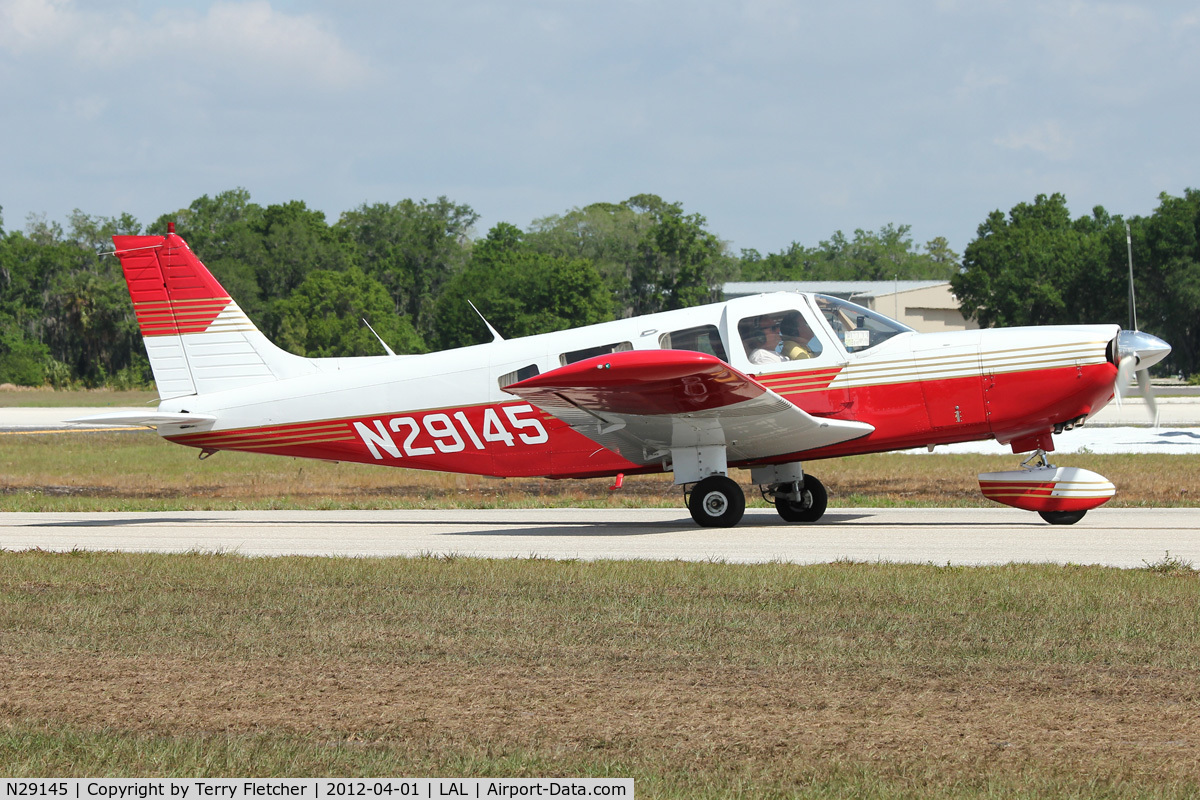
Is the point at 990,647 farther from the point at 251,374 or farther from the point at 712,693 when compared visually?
the point at 251,374

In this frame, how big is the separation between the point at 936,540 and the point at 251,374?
8.80m

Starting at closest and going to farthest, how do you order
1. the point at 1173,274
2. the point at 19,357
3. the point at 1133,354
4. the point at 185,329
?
the point at 1133,354, the point at 185,329, the point at 1173,274, the point at 19,357

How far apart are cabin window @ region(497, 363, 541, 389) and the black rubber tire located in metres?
6.00

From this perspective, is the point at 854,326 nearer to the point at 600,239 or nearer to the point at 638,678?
the point at 638,678

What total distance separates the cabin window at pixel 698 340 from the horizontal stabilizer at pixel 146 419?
19.8 feet

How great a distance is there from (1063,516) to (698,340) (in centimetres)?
452

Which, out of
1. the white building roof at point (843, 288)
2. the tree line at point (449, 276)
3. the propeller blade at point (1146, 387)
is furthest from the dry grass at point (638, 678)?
the white building roof at point (843, 288)

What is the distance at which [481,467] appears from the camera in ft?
46.5

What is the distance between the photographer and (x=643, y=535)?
12.9 meters

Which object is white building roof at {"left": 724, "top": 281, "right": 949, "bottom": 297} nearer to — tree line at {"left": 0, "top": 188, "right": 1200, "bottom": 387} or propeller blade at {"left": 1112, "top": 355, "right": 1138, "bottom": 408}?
tree line at {"left": 0, "top": 188, "right": 1200, "bottom": 387}

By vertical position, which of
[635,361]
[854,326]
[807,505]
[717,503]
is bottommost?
[807,505]

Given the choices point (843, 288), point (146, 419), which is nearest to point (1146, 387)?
point (146, 419)

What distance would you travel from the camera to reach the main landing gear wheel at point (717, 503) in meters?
13.3

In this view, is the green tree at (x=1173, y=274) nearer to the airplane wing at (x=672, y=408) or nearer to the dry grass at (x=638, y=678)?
the airplane wing at (x=672, y=408)
